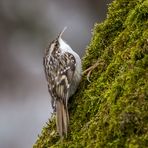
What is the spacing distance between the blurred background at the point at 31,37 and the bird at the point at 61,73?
490 cm

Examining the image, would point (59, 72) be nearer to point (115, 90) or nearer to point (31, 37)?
point (115, 90)

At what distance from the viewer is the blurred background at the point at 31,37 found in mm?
9625

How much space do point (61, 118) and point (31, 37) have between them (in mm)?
6640

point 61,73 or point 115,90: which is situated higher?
point 61,73

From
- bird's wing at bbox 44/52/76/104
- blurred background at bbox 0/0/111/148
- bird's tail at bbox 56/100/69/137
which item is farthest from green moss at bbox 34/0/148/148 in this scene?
blurred background at bbox 0/0/111/148

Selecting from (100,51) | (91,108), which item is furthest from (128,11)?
(91,108)

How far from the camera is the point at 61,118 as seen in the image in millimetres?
3844

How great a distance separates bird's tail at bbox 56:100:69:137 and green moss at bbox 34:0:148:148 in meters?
0.03

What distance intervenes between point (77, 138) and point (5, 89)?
21.0 feet

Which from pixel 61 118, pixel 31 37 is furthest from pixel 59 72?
pixel 31 37

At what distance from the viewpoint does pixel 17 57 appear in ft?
34.1

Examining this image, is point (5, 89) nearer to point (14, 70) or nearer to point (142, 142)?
point (14, 70)

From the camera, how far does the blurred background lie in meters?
9.62

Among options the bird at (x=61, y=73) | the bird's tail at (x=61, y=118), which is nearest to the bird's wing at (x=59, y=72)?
the bird at (x=61, y=73)
